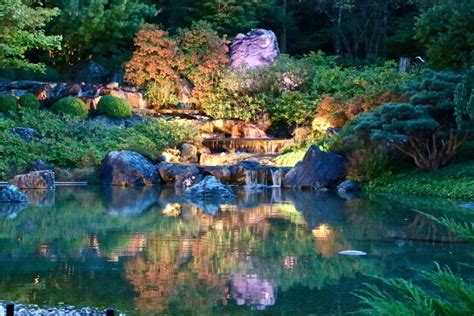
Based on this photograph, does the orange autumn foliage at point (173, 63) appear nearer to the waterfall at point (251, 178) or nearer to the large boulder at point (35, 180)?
the waterfall at point (251, 178)

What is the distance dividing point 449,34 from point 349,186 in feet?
15.3

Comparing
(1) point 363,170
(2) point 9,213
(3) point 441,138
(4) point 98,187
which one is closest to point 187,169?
(4) point 98,187

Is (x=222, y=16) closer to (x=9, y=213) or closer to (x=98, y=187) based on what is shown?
(x=98, y=187)

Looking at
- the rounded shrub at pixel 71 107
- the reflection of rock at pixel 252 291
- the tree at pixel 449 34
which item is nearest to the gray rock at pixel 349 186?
the tree at pixel 449 34

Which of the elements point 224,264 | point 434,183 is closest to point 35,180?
point 434,183

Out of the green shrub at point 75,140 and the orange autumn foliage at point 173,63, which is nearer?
the green shrub at point 75,140

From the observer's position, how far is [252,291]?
286 inches

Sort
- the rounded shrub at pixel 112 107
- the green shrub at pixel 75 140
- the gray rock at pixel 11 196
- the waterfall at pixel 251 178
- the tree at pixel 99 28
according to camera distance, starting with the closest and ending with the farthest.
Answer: the gray rock at pixel 11 196 → the waterfall at pixel 251 178 → the green shrub at pixel 75 140 → the rounded shrub at pixel 112 107 → the tree at pixel 99 28

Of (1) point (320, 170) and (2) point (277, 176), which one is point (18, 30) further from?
(1) point (320, 170)

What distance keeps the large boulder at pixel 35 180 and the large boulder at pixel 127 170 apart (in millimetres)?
2269

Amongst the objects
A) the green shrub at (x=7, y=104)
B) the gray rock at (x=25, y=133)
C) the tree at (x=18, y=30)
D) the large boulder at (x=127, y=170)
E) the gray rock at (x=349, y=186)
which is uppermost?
the tree at (x=18, y=30)

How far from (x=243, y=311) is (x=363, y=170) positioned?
14418 millimetres

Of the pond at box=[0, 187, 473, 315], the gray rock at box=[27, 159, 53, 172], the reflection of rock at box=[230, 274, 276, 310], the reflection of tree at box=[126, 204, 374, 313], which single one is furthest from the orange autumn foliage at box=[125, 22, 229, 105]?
the reflection of rock at box=[230, 274, 276, 310]

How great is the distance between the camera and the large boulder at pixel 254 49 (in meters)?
32.0
